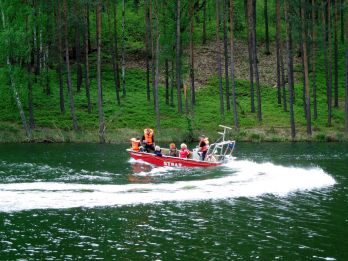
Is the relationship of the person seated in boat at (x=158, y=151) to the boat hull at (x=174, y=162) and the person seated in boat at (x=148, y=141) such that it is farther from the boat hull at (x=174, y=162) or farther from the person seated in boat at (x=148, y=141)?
the person seated in boat at (x=148, y=141)

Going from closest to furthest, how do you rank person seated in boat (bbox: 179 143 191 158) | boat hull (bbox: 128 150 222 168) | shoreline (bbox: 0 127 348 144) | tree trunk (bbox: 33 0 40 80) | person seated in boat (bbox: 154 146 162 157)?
boat hull (bbox: 128 150 222 168), person seated in boat (bbox: 179 143 191 158), person seated in boat (bbox: 154 146 162 157), shoreline (bbox: 0 127 348 144), tree trunk (bbox: 33 0 40 80)

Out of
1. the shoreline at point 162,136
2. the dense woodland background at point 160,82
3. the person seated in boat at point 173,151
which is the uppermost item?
the dense woodland background at point 160,82

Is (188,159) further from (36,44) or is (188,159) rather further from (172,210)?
(36,44)

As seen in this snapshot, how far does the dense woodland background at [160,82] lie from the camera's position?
171ft

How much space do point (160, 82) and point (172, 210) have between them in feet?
163

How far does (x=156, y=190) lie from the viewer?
26.7 meters

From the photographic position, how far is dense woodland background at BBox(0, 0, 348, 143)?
52.0 metres

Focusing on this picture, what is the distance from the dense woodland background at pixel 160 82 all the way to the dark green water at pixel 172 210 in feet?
51.0

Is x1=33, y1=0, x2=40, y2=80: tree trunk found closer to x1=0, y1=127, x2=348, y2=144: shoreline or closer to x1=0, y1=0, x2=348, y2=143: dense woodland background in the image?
x1=0, y1=0, x2=348, y2=143: dense woodland background

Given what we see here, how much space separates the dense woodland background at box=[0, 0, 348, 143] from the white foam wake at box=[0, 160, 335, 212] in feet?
69.1

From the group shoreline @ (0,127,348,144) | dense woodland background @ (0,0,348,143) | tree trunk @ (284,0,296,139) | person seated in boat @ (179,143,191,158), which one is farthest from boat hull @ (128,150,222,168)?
tree trunk @ (284,0,296,139)

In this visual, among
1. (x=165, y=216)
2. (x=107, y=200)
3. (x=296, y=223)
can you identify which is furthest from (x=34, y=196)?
(x=296, y=223)

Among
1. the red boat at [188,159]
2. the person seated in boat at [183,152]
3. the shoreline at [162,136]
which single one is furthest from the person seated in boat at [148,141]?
the shoreline at [162,136]

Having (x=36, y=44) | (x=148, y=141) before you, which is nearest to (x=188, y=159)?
(x=148, y=141)
